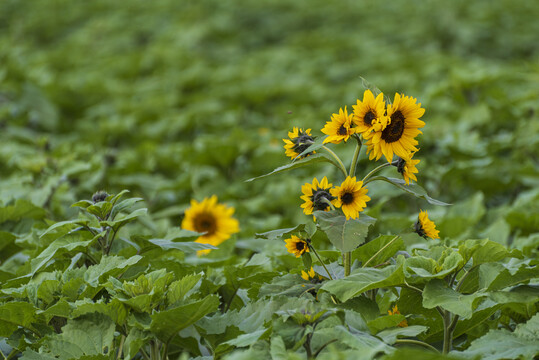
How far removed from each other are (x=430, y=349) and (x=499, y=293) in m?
0.23

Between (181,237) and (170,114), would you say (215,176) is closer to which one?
(170,114)

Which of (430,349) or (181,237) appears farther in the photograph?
(181,237)

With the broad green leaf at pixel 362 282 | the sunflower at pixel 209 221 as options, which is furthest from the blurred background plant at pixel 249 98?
the broad green leaf at pixel 362 282

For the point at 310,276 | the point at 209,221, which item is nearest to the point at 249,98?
the point at 209,221

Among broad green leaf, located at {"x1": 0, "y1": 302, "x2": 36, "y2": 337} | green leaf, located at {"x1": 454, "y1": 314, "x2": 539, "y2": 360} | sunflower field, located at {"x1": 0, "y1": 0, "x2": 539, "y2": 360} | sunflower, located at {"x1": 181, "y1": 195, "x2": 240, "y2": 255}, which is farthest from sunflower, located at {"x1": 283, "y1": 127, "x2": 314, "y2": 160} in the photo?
sunflower, located at {"x1": 181, "y1": 195, "x2": 240, "y2": 255}

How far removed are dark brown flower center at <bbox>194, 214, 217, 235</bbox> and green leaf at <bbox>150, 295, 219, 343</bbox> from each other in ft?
4.80

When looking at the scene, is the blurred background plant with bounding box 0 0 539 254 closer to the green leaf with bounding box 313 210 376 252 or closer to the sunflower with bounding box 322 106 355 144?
the sunflower with bounding box 322 106 355 144

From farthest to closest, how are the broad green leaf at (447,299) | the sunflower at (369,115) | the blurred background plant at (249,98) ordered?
the blurred background plant at (249,98)
the sunflower at (369,115)
the broad green leaf at (447,299)

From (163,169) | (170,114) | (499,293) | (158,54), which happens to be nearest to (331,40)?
(158,54)

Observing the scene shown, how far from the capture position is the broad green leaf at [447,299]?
1.41 meters

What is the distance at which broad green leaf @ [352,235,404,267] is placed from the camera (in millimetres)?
1756

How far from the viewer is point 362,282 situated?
59.0 inches

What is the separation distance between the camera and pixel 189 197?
4.12 metres

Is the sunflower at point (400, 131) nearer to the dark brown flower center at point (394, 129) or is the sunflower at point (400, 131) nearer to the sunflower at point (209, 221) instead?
the dark brown flower center at point (394, 129)
